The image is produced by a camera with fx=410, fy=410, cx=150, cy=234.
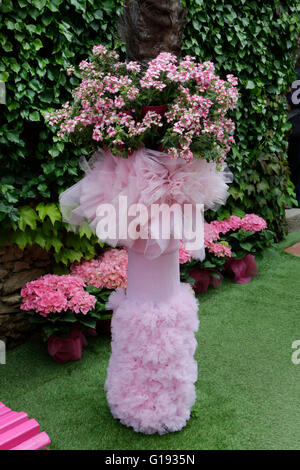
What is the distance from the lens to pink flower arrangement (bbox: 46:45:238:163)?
1643 millimetres

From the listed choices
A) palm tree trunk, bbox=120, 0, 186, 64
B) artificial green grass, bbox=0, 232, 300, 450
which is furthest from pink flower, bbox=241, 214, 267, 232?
palm tree trunk, bbox=120, 0, 186, 64

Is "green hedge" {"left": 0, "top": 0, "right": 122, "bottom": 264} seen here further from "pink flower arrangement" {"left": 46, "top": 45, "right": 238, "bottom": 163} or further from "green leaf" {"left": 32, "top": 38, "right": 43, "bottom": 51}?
"pink flower arrangement" {"left": 46, "top": 45, "right": 238, "bottom": 163}

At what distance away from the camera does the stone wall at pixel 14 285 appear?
285 cm

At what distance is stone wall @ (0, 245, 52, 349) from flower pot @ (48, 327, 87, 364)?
32 cm

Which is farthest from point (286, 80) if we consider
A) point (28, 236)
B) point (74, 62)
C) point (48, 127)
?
point (28, 236)

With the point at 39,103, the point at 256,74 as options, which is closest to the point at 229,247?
the point at 256,74

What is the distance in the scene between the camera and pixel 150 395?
1977 mm

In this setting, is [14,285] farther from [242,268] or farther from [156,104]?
[242,268]

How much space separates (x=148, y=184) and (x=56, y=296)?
1254 millimetres

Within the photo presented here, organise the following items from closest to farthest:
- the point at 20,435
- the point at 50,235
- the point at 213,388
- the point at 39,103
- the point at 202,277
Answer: the point at 20,435, the point at 213,388, the point at 39,103, the point at 50,235, the point at 202,277

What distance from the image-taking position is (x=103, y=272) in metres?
3.06

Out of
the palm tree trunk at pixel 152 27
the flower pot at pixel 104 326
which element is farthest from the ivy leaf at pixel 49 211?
the palm tree trunk at pixel 152 27

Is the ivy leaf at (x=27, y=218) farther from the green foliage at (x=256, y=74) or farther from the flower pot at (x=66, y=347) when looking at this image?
the green foliage at (x=256, y=74)

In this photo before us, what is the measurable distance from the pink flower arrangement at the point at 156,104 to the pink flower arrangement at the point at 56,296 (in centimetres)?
121
